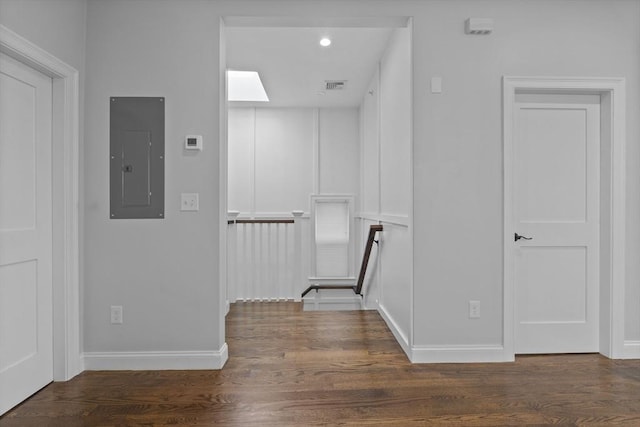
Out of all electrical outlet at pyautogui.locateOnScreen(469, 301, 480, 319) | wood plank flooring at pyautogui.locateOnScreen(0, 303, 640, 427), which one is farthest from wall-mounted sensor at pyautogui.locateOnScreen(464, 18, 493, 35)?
wood plank flooring at pyautogui.locateOnScreen(0, 303, 640, 427)

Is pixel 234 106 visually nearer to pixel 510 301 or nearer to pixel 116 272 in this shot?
pixel 116 272

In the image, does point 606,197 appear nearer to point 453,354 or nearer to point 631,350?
point 631,350

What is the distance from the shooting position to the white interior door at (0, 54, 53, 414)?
2.25m

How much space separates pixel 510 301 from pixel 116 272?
2817 mm

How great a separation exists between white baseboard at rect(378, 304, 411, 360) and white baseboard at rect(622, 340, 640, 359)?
1586mm

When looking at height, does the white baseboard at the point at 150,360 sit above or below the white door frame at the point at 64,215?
below

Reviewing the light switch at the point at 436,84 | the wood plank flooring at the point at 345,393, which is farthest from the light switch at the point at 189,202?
the light switch at the point at 436,84

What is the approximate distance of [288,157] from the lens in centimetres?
584

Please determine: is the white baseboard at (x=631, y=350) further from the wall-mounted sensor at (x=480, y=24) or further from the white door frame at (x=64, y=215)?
the white door frame at (x=64, y=215)

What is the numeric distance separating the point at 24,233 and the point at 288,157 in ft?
12.4

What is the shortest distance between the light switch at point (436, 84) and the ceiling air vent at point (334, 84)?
1948 mm

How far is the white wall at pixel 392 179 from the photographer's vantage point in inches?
123

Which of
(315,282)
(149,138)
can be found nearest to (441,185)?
(149,138)

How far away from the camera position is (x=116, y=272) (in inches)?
113
